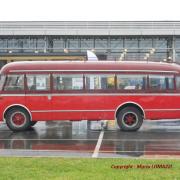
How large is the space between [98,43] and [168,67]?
4284 cm

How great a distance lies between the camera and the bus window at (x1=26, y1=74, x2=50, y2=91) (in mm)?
17703

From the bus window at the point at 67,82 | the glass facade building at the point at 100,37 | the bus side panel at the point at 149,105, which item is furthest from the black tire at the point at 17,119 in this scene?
the glass facade building at the point at 100,37

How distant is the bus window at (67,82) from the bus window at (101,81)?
0.27 metres

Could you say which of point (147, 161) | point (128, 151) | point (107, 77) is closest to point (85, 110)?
point (107, 77)

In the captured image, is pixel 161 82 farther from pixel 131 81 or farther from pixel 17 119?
pixel 17 119

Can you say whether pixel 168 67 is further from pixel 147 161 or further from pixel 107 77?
pixel 147 161

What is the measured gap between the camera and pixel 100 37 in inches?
2365

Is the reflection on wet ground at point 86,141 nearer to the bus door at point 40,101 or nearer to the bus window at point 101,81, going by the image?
the bus door at point 40,101

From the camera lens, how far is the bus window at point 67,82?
58.1 feet

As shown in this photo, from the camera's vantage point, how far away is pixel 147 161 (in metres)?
10.4

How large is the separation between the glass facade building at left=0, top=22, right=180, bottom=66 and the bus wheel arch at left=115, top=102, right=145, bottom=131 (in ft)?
131

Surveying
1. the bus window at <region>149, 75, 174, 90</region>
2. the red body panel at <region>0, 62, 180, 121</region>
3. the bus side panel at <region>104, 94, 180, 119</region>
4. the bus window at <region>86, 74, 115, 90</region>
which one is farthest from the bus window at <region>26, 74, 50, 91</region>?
the bus window at <region>149, 75, 174, 90</region>

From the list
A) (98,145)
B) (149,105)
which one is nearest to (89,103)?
(149,105)

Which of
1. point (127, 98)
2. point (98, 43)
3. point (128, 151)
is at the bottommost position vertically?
point (128, 151)
